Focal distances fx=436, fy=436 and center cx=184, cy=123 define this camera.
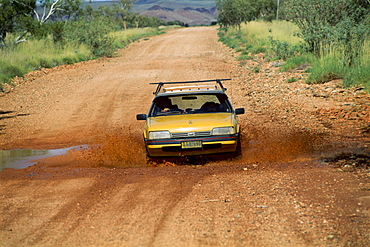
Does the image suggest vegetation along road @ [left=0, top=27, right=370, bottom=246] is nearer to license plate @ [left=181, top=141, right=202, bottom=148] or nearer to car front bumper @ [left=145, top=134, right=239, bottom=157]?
car front bumper @ [left=145, top=134, right=239, bottom=157]

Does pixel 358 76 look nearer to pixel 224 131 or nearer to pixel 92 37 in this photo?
pixel 224 131

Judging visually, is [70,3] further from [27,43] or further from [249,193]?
[249,193]

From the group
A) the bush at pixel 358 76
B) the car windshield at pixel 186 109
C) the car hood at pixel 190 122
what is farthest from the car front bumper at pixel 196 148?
the bush at pixel 358 76

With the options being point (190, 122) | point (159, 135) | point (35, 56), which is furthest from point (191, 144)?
point (35, 56)

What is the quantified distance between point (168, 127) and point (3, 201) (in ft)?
9.33

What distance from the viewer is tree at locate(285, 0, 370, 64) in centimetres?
1506

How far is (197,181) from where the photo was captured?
21.0 feet

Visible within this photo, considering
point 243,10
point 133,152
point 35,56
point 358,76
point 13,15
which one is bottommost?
point 35,56

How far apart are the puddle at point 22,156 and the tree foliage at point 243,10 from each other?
3876cm

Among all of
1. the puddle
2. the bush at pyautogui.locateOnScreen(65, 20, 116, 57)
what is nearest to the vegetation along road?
the puddle

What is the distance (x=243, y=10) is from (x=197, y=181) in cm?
4112

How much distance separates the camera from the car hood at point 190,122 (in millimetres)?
7371

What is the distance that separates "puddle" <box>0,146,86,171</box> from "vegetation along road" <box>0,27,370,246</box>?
0.84 feet

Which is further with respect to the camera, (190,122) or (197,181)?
(190,122)
